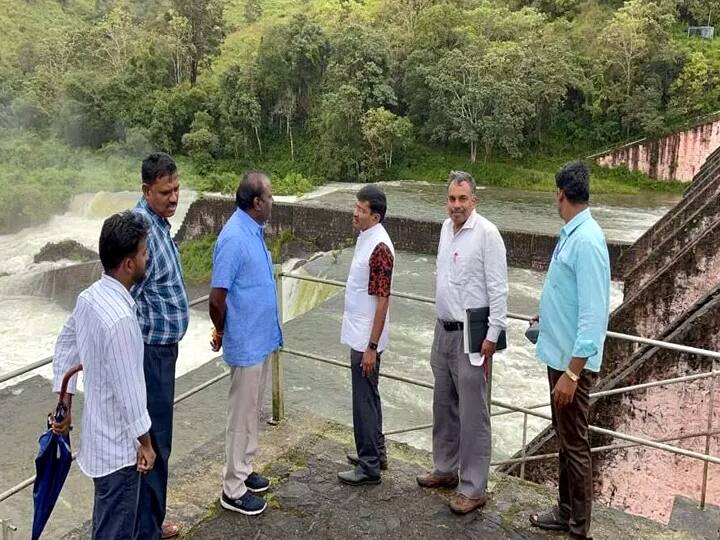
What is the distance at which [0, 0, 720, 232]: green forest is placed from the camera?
25609 millimetres

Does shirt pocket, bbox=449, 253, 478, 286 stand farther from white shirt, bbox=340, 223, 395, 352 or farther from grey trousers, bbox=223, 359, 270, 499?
grey trousers, bbox=223, 359, 270, 499

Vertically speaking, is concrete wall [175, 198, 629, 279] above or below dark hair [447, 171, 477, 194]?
below

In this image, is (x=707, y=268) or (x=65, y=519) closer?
(x=707, y=268)

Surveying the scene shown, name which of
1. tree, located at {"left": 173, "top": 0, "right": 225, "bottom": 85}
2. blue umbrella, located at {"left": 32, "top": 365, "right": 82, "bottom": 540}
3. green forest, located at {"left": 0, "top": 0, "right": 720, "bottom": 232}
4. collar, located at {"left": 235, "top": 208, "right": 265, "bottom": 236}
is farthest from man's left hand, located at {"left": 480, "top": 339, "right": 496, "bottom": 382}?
tree, located at {"left": 173, "top": 0, "right": 225, "bottom": 85}

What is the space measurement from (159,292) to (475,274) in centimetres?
125

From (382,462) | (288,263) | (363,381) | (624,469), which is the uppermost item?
(363,381)

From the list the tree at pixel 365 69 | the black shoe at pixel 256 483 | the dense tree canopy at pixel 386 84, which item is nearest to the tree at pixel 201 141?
the dense tree canopy at pixel 386 84

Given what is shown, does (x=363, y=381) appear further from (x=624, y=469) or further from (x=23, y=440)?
(x=23, y=440)

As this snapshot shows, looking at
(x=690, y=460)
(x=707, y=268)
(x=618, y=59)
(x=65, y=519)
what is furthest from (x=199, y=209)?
(x=618, y=59)

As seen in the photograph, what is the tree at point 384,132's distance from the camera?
25.7 m

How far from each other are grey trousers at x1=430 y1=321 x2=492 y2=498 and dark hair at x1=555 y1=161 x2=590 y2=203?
2.38 feet

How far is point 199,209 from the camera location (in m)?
Answer: 18.4

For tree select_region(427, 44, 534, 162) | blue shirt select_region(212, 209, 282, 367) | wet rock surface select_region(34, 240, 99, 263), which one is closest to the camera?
blue shirt select_region(212, 209, 282, 367)

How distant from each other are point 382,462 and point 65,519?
533cm
